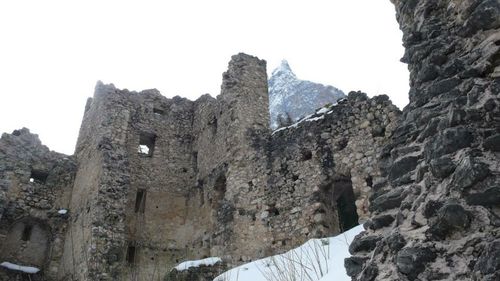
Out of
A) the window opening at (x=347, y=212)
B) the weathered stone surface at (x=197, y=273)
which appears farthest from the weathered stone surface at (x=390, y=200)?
the window opening at (x=347, y=212)

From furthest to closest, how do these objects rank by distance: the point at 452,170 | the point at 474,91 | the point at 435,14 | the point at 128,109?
the point at 128,109 < the point at 435,14 < the point at 474,91 < the point at 452,170

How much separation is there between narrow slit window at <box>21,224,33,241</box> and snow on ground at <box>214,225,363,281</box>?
9.20 m

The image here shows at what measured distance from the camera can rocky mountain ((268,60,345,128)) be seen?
4891cm

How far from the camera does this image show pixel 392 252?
2.91m

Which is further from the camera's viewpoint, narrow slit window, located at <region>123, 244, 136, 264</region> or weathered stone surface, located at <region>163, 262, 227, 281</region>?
narrow slit window, located at <region>123, 244, 136, 264</region>

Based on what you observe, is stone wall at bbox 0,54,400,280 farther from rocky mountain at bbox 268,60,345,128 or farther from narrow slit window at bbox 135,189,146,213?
rocky mountain at bbox 268,60,345,128

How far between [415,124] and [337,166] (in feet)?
24.2

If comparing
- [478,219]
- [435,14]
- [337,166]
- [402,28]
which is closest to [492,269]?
[478,219]

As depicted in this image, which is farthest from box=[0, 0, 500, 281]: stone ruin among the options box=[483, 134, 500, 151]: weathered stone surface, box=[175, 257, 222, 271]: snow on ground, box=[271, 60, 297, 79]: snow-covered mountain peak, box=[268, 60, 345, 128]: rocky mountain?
box=[271, 60, 297, 79]: snow-covered mountain peak

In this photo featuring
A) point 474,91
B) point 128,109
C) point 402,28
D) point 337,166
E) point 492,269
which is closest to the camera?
point 492,269

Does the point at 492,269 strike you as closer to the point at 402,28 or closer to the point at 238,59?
the point at 402,28

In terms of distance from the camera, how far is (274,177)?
12.3 meters

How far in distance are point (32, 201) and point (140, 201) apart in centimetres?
340

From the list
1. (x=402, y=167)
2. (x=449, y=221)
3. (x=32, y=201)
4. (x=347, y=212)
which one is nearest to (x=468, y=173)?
(x=449, y=221)
